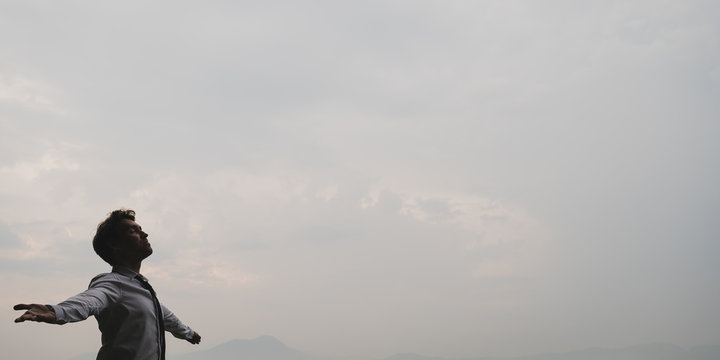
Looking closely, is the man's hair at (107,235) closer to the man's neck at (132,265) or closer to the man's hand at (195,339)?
the man's neck at (132,265)

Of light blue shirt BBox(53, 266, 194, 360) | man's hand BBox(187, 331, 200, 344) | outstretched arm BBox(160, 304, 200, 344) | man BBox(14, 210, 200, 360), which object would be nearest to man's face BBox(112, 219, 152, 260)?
man BBox(14, 210, 200, 360)

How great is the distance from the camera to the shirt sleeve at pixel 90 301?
336 centimetres

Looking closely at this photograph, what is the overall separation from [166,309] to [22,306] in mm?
1745

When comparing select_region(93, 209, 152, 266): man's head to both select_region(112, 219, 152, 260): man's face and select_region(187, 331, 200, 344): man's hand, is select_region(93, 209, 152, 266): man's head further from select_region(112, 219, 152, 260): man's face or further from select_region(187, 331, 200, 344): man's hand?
select_region(187, 331, 200, 344): man's hand

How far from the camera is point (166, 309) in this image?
4.79 meters

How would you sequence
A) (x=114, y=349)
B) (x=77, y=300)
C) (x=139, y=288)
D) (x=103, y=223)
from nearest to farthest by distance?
(x=77, y=300) → (x=114, y=349) → (x=139, y=288) → (x=103, y=223)

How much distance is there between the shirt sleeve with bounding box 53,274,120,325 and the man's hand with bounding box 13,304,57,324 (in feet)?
0.15

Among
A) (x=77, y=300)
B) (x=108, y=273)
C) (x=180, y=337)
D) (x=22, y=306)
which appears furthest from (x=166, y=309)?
(x=22, y=306)

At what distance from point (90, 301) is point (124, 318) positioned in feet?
1.30

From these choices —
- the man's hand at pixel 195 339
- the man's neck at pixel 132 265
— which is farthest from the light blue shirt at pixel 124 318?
the man's hand at pixel 195 339

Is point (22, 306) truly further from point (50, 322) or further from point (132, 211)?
point (132, 211)

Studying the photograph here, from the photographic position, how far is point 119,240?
443 centimetres

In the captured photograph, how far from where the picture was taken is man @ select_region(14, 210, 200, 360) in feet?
12.3

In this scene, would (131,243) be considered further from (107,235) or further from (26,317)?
(26,317)
